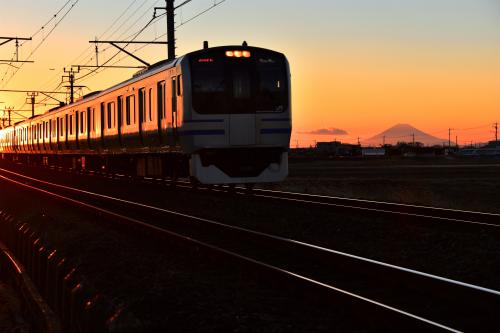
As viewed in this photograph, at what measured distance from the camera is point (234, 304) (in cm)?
674

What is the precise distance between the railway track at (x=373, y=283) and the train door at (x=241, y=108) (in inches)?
195

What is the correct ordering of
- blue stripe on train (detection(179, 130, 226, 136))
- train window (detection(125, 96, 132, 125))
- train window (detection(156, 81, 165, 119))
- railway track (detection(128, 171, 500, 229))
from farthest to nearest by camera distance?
train window (detection(125, 96, 132, 125)) < train window (detection(156, 81, 165, 119)) < blue stripe on train (detection(179, 130, 226, 136)) < railway track (detection(128, 171, 500, 229))

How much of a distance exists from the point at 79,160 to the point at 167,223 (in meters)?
21.1

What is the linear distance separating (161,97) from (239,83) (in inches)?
102

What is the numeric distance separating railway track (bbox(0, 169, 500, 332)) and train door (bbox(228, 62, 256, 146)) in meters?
4.94

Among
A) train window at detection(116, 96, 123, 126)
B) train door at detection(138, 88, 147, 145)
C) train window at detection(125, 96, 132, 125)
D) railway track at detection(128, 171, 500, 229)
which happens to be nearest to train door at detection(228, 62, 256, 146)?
railway track at detection(128, 171, 500, 229)

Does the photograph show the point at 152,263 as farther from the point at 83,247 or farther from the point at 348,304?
the point at 348,304

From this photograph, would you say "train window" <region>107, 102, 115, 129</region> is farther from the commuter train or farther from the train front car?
the train front car

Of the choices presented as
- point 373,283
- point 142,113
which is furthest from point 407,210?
point 142,113

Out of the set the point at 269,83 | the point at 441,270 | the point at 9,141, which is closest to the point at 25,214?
the point at 269,83

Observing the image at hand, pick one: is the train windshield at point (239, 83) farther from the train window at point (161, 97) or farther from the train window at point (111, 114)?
the train window at point (111, 114)

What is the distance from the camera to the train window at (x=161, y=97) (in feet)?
59.1

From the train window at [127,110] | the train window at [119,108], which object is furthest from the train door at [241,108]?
the train window at [119,108]

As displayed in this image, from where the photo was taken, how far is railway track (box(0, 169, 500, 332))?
5649mm
